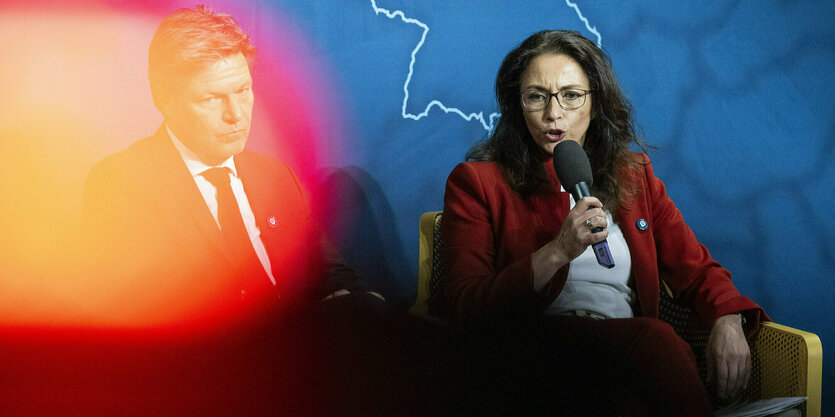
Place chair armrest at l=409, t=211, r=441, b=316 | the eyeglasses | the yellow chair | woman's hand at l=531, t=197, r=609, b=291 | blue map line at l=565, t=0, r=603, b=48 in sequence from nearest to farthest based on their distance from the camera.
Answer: woman's hand at l=531, t=197, r=609, b=291
the yellow chair
the eyeglasses
chair armrest at l=409, t=211, r=441, b=316
blue map line at l=565, t=0, r=603, b=48

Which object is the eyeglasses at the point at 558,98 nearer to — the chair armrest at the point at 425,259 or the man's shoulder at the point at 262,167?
the chair armrest at the point at 425,259

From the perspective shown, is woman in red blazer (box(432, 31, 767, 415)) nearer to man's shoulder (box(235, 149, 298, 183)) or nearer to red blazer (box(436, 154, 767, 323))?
red blazer (box(436, 154, 767, 323))

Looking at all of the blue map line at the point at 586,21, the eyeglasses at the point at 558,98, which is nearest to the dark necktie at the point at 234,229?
the eyeglasses at the point at 558,98

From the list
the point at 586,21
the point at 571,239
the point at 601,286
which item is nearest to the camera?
the point at 571,239

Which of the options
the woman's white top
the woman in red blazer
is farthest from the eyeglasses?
the woman's white top

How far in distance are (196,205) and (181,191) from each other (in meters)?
0.04

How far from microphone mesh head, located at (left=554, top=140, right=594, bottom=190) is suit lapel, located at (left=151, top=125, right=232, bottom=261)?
2.54 ft

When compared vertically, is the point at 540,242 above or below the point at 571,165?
below

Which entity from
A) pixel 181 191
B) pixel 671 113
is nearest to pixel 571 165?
pixel 181 191

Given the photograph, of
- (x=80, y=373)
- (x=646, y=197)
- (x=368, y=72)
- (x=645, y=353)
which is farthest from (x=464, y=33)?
(x=80, y=373)

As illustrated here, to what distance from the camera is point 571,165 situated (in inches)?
57.1

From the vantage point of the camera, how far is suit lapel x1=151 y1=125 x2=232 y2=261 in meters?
1.47

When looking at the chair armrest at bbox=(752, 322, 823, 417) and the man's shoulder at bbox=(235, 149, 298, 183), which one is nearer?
the chair armrest at bbox=(752, 322, 823, 417)
